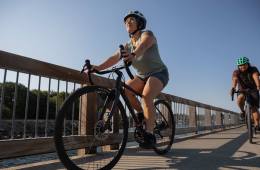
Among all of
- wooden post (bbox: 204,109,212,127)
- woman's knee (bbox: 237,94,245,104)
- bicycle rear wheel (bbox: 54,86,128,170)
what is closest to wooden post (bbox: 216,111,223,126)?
wooden post (bbox: 204,109,212,127)

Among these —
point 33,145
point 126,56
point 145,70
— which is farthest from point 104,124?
point 145,70

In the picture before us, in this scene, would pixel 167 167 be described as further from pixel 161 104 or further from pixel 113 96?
pixel 161 104

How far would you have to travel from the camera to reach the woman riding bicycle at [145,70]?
3.94m

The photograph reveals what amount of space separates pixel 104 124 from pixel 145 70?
132 centimetres

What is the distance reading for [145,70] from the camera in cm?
424

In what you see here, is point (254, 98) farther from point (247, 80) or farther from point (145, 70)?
point (145, 70)

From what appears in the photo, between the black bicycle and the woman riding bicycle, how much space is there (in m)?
0.13

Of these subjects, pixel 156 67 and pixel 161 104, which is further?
pixel 161 104

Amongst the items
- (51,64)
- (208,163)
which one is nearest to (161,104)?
(208,163)

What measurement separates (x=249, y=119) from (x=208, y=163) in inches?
124

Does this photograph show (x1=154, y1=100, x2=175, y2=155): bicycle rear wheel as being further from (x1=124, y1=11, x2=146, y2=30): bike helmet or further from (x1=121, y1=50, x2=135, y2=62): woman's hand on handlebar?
(x1=121, y1=50, x2=135, y2=62): woman's hand on handlebar

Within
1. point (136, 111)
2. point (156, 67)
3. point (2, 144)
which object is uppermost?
point (156, 67)

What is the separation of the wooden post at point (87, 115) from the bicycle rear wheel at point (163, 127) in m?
1.00

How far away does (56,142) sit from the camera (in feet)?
8.88
